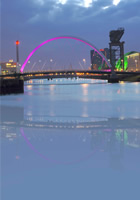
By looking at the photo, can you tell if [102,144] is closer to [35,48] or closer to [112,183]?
[112,183]

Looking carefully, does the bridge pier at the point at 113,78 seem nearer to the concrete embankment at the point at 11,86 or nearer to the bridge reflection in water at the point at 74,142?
the concrete embankment at the point at 11,86

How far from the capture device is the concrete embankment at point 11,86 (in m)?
48.9

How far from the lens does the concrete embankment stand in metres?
48.9

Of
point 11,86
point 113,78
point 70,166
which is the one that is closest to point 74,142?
point 70,166

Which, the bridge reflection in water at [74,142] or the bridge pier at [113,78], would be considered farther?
the bridge pier at [113,78]

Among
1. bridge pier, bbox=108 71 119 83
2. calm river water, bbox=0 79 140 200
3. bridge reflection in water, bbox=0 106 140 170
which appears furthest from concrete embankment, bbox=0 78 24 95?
bridge pier, bbox=108 71 119 83

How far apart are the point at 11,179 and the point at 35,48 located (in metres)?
103

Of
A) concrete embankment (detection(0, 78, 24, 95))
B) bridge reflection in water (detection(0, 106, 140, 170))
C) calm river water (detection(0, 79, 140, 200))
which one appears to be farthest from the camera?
concrete embankment (detection(0, 78, 24, 95))

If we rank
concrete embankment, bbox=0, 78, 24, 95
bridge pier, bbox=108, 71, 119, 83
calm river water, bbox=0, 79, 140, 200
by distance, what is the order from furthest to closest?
bridge pier, bbox=108, 71, 119, 83 → concrete embankment, bbox=0, 78, 24, 95 → calm river water, bbox=0, 79, 140, 200

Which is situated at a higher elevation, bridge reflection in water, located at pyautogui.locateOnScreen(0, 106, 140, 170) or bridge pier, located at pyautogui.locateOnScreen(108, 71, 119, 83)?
bridge pier, located at pyautogui.locateOnScreen(108, 71, 119, 83)

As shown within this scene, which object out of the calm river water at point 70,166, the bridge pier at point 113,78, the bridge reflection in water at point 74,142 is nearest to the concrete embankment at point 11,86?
the bridge reflection in water at point 74,142

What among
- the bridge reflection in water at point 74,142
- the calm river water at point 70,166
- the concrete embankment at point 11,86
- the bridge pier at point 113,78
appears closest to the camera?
the calm river water at point 70,166

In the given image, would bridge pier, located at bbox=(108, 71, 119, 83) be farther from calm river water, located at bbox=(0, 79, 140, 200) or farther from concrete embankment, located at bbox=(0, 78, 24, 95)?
calm river water, located at bbox=(0, 79, 140, 200)

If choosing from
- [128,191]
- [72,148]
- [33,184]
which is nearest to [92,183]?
[128,191]
